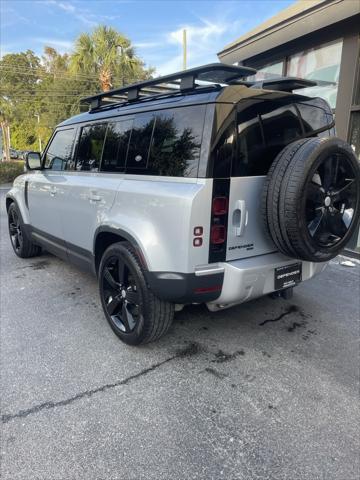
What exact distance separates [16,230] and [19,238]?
0.24m

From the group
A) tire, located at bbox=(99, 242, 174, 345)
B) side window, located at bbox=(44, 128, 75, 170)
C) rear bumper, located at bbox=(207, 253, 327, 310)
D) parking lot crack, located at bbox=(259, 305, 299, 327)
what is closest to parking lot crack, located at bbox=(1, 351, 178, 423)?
tire, located at bbox=(99, 242, 174, 345)

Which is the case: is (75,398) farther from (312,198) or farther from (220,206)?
(312,198)

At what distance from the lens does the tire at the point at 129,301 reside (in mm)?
2707

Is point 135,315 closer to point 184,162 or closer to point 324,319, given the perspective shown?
point 184,162

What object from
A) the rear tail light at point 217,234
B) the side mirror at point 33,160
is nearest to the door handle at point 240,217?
the rear tail light at point 217,234

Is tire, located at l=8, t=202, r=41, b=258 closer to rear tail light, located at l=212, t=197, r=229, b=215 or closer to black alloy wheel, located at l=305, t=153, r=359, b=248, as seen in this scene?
rear tail light, located at l=212, t=197, r=229, b=215

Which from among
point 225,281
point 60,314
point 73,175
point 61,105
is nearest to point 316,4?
point 73,175

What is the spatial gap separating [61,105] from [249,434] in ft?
105

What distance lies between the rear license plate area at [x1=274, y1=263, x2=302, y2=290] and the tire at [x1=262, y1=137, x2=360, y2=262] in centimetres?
26

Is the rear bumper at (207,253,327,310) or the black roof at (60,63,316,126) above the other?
the black roof at (60,63,316,126)

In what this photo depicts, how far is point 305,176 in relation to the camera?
2.31 meters

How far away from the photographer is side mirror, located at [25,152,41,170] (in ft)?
15.3

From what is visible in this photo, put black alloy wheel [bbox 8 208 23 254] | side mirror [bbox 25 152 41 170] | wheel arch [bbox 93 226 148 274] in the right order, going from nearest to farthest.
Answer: wheel arch [bbox 93 226 148 274] < side mirror [bbox 25 152 41 170] < black alloy wheel [bbox 8 208 23 254]

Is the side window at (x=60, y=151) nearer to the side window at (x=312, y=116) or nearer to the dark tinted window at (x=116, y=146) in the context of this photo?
the dark tinted window at (x=116, y=146)
